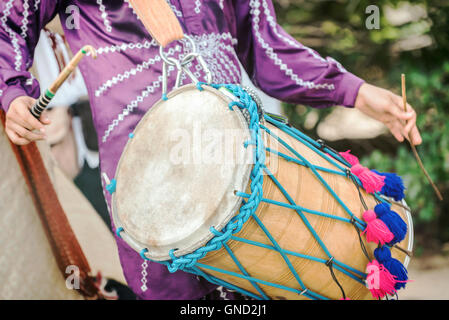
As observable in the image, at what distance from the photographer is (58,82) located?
0.82m

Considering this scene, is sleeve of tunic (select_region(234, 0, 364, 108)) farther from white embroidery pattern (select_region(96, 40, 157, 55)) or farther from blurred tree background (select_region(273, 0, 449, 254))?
blurred tree background (select_region(273, 0, 449, 254))

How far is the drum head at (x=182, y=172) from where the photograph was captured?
0.79 m

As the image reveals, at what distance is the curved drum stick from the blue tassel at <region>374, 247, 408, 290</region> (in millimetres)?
683

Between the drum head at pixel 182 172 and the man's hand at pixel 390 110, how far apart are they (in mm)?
415

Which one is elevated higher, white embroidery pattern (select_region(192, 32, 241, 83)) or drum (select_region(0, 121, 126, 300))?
white embroidery pattern (select_region(192, 32, 241, 83))

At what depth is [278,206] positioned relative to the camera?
878 millimetres

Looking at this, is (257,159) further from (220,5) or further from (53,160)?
(53,160)

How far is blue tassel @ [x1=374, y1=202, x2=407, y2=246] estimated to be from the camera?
93cm

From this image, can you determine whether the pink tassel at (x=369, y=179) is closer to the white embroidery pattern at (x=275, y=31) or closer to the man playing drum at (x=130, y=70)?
the man playing drum at (x=130, y=70)

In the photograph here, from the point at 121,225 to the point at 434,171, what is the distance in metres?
1.76

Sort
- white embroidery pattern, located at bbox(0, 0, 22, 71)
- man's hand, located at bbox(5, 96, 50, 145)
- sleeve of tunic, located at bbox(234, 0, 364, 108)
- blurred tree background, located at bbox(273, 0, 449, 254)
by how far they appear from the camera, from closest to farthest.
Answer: man's hand, located at bbox(5, 96, 50, 145)
white embroidery pattern, located at bbox(0, 0, 22, 71)
sleeve of tunic, located at bbox(234, 0, 364, 108)
blurred tree background, located at bbox(273, 0, 449, 254)

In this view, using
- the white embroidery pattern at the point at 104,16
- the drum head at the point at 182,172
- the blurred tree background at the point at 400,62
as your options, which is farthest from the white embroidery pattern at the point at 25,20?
the blurred tree background at the point at 400,62

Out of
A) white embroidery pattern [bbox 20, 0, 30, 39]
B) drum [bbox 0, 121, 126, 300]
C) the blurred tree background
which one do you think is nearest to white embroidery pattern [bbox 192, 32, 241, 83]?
white embroidery pattern [bbox 20, 0, 30, 39]
